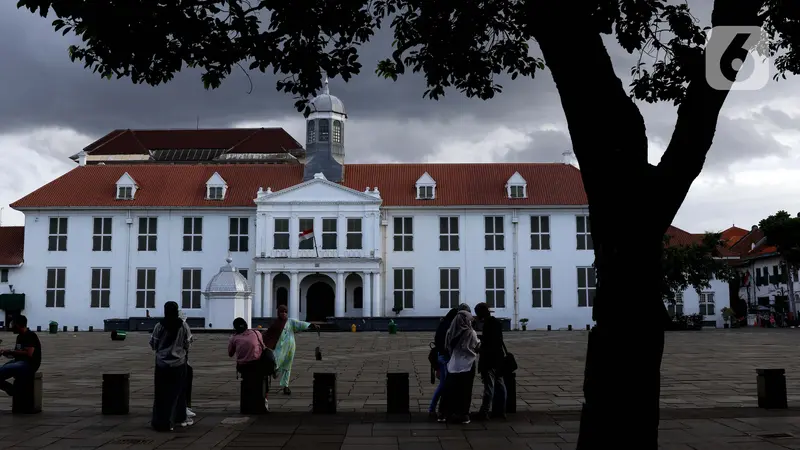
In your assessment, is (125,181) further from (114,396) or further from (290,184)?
(114,396)

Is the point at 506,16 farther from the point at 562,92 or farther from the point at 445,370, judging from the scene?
the point at 445,370

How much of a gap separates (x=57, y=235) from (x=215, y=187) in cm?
1098

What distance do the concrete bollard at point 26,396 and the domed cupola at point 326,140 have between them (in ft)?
145

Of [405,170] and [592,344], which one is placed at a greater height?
[405,170]

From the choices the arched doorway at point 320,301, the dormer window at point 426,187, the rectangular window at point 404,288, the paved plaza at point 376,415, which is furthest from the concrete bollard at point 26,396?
the dormer window at point 426,187

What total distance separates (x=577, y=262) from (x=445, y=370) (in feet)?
144

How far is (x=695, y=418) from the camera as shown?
39.3ft

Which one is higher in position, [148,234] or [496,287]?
[148,234]

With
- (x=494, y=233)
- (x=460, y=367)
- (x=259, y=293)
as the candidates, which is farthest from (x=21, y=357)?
(x=494, y=233)

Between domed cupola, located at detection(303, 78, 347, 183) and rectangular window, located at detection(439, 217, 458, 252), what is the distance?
25.8 feet

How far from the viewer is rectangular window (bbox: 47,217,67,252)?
55844mm

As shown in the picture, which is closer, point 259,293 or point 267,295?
point 267,295

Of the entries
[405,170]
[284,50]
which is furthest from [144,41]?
[405,170]

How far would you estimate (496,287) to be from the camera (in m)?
55.2
